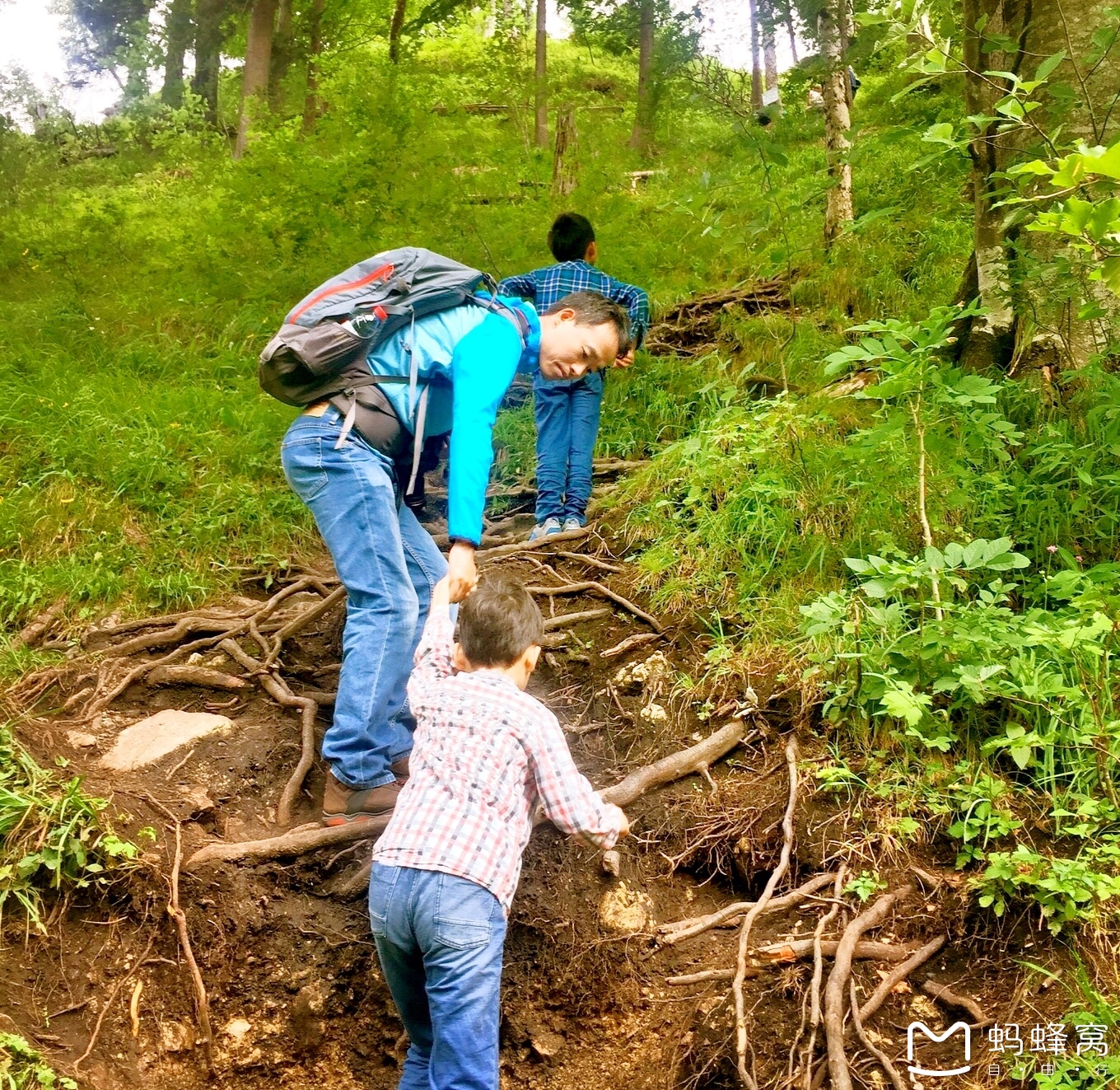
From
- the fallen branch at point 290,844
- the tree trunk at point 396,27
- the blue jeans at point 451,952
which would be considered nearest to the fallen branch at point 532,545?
the fallen branch at point 290,844

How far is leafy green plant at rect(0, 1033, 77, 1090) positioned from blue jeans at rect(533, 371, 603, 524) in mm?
3540

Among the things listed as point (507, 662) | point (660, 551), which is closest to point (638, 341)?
point (660, 551)

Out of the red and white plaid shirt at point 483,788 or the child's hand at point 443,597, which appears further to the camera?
the child's hand at point 443,597

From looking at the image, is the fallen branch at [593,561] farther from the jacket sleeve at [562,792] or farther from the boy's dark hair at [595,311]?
the jacket sleeve at [562,792]

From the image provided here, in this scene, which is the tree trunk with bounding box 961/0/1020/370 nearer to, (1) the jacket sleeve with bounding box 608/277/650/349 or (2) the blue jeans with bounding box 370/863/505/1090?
(1) the jacket sleeve with bounding box 608/277/650/349

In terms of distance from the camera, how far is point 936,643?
113 inches

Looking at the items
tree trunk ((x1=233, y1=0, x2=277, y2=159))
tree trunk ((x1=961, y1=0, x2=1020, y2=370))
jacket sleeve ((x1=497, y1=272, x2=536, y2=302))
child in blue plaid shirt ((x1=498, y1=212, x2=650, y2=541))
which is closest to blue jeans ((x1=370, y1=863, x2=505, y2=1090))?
child in blue plaid shirt ((x1=498, y1=212, x2=650, y2=541))

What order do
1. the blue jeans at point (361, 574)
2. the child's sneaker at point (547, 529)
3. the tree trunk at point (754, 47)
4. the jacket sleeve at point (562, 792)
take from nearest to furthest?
1. the jacket sleeve at point (562, 792)
2. the blue jeans at point (361, 574)
3. the child's sneaker at point (547, 529)
4. the tree trunk at point (754, 47)

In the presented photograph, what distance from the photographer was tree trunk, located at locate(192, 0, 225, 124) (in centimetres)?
1606

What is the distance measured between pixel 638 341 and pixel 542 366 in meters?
2.62

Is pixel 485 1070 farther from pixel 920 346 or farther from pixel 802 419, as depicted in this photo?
pixel 802 419

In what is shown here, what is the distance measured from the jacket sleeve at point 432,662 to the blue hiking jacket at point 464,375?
272mm

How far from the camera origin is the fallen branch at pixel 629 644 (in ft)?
12.8

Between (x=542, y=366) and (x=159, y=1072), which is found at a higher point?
(x=542, y=366)
